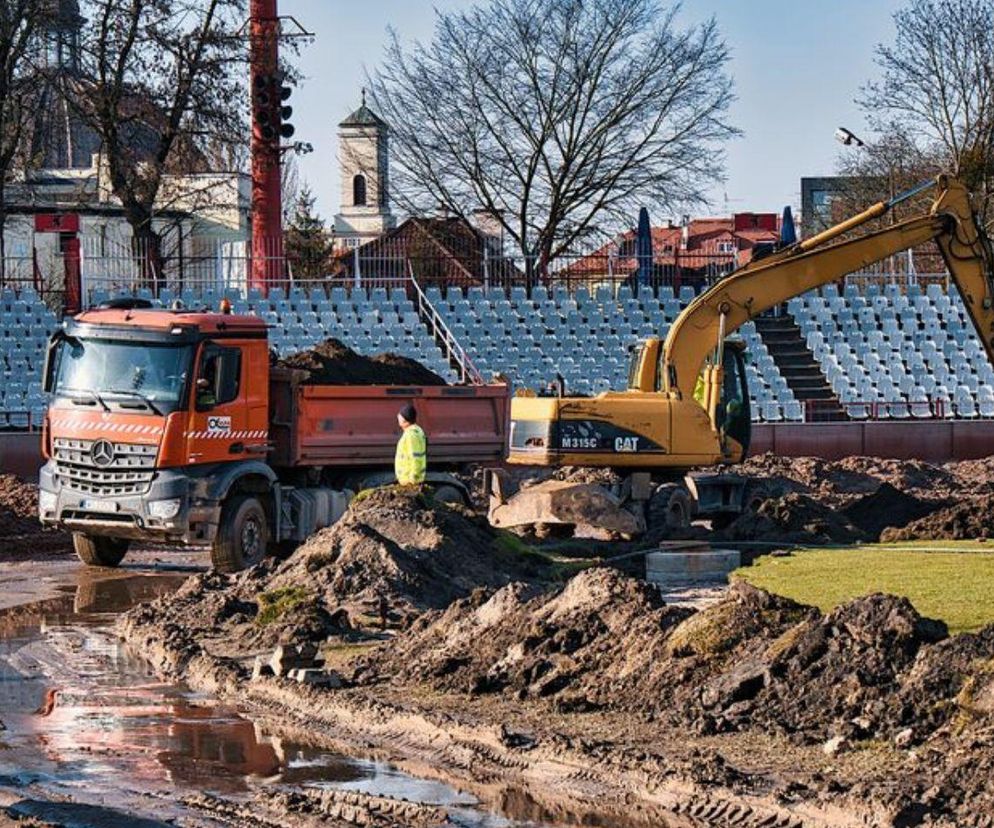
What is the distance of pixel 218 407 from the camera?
20.5 meters

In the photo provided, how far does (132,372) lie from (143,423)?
566 millimetres

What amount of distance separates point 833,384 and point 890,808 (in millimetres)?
31618

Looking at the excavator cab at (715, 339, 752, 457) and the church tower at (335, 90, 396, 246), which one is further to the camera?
the church tower at (335, 90, 396, 246)

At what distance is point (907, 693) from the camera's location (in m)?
10.6

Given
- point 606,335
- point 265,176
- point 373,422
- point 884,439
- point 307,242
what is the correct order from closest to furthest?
point 373,422 → point 884,439 → point 606,335 → point 265,176 → point 307,242

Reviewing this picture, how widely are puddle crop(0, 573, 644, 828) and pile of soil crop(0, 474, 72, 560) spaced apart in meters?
8.32

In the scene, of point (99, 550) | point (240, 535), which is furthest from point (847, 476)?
point (99, 550)

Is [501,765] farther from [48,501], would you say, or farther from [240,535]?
[48,501]

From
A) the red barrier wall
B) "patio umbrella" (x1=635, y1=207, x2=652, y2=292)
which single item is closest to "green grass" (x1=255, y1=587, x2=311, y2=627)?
the red barrier wall

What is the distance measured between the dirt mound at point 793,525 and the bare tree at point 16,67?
69.7 ft

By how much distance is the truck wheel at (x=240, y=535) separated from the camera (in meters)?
20.8

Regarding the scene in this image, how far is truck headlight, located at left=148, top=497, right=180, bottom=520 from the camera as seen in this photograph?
2008cm

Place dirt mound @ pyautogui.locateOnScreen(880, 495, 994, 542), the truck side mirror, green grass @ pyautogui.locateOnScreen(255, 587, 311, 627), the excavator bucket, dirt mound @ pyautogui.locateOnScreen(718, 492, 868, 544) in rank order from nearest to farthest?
green grass @ pyautogui.locateOnScreen(255, 587, 311, 627) < the truck side mirror < dirt mound @ pyautogui.locateOnScreen(880, 495, 994, 542) < the excavator bucket < dirt mound @ pyautogui.locateOnScreen(718, 492, 868, 544)

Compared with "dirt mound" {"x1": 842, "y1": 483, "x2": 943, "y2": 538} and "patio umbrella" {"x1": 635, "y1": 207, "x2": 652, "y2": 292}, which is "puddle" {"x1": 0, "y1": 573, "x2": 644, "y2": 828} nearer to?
"dirt mound" {"x1": 842, "y1": 483, "x2": 943, "y2": 538}
